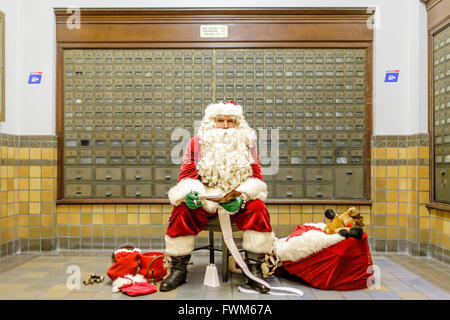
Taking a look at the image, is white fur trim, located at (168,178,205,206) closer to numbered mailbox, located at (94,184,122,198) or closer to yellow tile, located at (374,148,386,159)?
numbered mailbox, located at (94,184,122,198)

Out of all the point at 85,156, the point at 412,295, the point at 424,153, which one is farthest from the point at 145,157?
the point at 424,153

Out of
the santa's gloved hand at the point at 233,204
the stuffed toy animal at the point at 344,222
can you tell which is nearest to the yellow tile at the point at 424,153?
the stuffed toy animal at the point at 344,222

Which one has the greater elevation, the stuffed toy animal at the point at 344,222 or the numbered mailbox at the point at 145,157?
the numbered mailbox at the point at 145,157

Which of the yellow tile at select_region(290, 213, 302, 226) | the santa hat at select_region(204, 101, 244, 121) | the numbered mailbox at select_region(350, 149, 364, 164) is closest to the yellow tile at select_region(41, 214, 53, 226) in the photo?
the santa hat at select_region(204, 101, 244, 121)

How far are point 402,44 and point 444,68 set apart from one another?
48cm

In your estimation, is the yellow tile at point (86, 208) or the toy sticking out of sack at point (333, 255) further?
the yellow tile at point (86, 208)

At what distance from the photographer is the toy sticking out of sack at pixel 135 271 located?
2.35 m

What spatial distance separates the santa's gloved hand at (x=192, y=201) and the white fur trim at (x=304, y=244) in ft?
2.26

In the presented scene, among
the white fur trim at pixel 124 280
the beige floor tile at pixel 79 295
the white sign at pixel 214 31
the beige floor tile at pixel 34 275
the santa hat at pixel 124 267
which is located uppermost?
the white sign at pixel 214 31

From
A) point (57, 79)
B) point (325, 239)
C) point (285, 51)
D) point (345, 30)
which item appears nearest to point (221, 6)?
point (285, 51)

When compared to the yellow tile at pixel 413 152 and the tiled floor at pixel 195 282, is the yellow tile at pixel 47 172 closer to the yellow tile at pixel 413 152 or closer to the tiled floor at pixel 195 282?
the tiled floor at pixel 195 282

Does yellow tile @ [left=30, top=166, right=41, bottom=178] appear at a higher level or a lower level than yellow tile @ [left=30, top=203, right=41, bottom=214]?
higher

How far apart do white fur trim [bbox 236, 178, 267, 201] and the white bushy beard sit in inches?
2.9

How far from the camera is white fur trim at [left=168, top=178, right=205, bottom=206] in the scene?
94.6 inches
